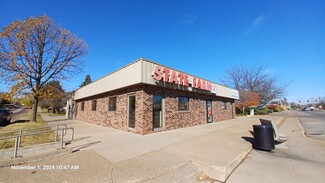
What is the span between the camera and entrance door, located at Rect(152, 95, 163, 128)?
32.8 feet

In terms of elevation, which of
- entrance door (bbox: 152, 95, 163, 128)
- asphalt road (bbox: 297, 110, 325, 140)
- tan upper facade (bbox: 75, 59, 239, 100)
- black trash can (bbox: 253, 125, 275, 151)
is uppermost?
tan upper facade (bbox: 75, 59, 239, 100)

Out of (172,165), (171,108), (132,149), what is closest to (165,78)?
(171,108)

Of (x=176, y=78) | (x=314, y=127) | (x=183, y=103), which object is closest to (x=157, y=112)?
(x=176, y=78)

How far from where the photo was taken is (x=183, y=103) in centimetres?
1228

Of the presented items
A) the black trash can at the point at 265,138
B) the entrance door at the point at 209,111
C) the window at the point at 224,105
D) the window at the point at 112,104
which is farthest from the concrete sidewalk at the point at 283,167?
the window at the point at 224,105

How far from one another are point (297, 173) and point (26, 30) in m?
18.9

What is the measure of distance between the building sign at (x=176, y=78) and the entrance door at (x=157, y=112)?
4.41ft

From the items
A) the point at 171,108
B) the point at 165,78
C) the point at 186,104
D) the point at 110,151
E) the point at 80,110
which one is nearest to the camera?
the point at 110,151

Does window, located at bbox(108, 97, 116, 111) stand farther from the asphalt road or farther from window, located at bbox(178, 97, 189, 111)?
the asphalt road

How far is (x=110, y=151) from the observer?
228 inches

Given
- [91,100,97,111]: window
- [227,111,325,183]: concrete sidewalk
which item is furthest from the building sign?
[91,100,97,111]: window

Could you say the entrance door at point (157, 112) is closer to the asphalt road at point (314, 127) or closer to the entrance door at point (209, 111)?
the entrance door at point (209, 111)

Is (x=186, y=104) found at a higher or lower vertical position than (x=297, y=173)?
higher

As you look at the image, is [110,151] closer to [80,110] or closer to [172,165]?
[172,165]
